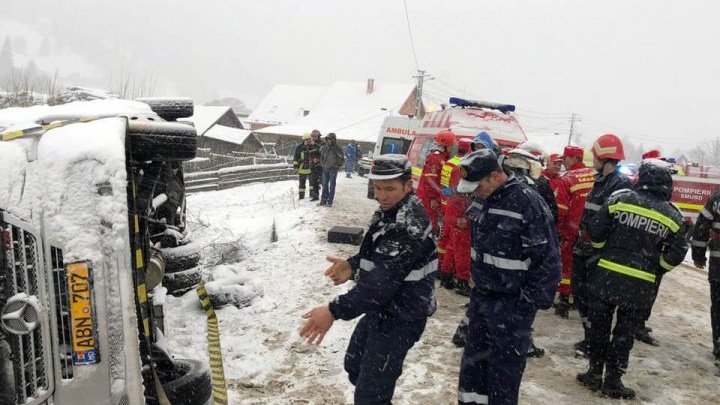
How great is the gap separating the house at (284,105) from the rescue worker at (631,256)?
5274cm

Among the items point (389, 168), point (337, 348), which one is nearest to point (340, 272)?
point (389, 168)

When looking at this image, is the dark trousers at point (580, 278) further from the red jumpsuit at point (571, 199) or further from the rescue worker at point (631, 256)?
the rescue worker at point (631, 256)

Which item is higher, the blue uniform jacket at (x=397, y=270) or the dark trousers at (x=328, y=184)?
the blue uniform jacket at (x=397, y=270)

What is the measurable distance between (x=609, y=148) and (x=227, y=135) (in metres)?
30.9

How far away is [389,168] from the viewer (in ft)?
9.70

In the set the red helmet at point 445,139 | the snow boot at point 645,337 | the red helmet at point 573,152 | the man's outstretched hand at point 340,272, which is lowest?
the snow boot at point 645,337

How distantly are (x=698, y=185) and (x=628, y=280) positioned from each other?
42.6 ft

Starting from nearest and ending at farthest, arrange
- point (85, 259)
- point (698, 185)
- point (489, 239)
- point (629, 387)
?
point (85, 259) → point (489, 239) → point (629, 387) → point (698, 185)

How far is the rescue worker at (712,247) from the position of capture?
4.92 meters

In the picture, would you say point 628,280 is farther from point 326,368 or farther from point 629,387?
point 326,368

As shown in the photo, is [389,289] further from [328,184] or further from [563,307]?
[328,184]

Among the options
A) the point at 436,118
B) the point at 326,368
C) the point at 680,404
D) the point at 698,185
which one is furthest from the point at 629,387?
the point at 698,185

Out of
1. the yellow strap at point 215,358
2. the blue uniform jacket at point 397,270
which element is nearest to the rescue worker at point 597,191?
the blue uniform jacket at point 397,270

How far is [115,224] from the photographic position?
1944 millimetres
